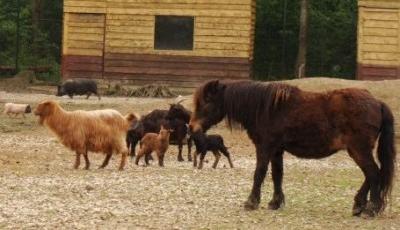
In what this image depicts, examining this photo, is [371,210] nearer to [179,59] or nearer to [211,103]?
[211,103]

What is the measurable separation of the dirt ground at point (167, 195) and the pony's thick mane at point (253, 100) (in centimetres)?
105

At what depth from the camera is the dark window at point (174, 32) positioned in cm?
3388

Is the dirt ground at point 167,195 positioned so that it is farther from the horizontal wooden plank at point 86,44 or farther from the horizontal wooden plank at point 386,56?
the horizontal wooden plank at point 86,44

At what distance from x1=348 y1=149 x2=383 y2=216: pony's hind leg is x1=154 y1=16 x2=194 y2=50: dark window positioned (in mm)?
23750

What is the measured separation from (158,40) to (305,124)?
2381 centimetres

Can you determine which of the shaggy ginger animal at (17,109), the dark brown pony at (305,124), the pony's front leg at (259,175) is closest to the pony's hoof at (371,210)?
the dark brown pony at (305,124)

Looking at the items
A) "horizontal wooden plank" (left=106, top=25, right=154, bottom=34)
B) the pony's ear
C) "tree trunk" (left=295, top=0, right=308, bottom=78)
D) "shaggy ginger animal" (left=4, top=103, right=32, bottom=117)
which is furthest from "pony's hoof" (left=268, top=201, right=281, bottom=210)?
"tree trunk" (left=295, top=0, right=308, bottom=78)

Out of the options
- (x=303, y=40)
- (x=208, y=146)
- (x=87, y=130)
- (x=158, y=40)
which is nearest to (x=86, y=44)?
(x=158, y=40)

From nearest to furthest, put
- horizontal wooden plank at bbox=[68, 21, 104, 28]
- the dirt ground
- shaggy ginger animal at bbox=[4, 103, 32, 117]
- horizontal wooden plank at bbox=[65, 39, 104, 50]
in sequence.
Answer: the dirt ground → shaggy ginger animal at bbox=[4, 103, 32, 117] → horizontal wooden plank at bbox=[68, 21, 104, 28] → horizontal wooden plank at bbox=[65, 39, 104, 50]

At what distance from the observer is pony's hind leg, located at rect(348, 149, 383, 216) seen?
10398mm

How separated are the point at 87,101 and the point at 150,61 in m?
4.91

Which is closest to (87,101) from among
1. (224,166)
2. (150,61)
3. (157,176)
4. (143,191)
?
(150,61)

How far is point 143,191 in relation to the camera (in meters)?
12.0

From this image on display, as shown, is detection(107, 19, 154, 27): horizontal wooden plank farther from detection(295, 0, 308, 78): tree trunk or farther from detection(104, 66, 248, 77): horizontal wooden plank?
detection(295, 0, 308, 78): tree trunk
